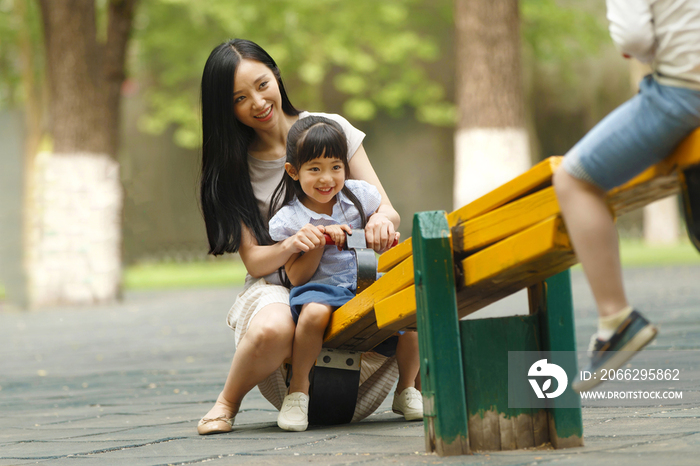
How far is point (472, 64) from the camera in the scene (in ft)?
33.0

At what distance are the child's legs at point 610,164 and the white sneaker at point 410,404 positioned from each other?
135cm

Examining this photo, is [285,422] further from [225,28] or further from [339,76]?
[339,76]

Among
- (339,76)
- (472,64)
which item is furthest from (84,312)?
(339,76)

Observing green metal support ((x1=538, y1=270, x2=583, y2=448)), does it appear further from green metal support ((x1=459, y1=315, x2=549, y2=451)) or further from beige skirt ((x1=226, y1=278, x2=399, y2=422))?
beige skirt ((x1=226, y1=278, x2=399, y2=422))

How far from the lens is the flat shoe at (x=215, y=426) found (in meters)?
3.04

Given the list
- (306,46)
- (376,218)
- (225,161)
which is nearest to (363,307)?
(376,218)

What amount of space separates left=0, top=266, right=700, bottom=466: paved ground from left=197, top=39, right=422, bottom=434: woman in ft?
0.49

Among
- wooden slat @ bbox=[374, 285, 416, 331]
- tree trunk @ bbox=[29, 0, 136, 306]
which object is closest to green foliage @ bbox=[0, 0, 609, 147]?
tree trunk @ bbox=[29, 0, 136, 306]

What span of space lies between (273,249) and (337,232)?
0.96 feet

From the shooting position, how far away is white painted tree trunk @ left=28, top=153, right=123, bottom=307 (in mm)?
10742

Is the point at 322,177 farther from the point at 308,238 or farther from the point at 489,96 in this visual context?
the point at 489,96

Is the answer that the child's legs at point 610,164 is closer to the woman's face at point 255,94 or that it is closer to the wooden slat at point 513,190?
the wooden slat at point 513,190

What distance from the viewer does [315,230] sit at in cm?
289

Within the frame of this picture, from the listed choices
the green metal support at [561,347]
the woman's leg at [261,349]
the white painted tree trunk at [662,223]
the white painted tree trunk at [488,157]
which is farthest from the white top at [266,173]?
the white painted tree trunk at [662,223]
